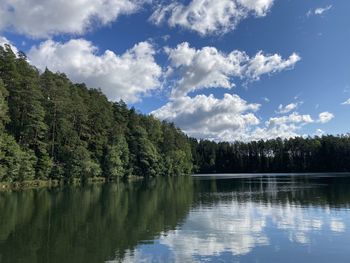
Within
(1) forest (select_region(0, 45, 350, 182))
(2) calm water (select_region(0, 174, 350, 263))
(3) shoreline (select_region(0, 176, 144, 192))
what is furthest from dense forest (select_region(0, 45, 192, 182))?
(2) calm water (select_region(0, 174, 350, 263))

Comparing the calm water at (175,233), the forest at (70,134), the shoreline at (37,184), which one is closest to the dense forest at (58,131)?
the forest at (70,134)

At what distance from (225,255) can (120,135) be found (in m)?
83.2

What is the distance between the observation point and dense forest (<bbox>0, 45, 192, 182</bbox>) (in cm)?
5809

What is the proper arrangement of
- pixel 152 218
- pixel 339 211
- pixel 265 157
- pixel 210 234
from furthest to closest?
pixel 265 157, pixel 339 211, pixel 152 218, pixel 210 234

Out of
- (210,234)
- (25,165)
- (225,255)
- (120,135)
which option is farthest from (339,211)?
(120,135)

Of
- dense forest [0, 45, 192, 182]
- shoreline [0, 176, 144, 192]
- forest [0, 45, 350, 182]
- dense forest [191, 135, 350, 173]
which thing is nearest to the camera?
shoreline [0, 176, 144, 192]

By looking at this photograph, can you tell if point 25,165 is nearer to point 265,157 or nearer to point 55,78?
point 55,78

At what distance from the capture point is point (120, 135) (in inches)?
3868

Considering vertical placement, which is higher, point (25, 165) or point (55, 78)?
point (55, 78)

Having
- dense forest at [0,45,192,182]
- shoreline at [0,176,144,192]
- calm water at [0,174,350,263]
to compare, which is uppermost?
dense forest at [0,45,192,182]

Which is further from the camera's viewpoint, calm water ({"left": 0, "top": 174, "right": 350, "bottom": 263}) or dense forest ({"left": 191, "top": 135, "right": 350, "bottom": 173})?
dense forest ({"left": 191, "top": 135, "right": 350, "bottom": 173})

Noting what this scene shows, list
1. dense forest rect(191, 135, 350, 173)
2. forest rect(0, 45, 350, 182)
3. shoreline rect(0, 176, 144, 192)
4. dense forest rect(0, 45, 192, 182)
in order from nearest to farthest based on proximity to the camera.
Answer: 1. shoreline rect(0, 176, 144, 192)
2. dense forest rect(0, 45, 192, 182)
3. forest rect(0, 45, 350, 182)
4. dense forest rect(191, 135, 350, 173)

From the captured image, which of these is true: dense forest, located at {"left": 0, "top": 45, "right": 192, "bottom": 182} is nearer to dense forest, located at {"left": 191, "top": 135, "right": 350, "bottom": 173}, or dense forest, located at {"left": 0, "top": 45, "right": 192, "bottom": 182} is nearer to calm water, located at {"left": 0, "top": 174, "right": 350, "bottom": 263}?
calm water, located at {"left": 0, "top": 174, "right": 350, "bottom": 263}

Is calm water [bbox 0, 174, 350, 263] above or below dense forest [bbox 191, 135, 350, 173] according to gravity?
below
